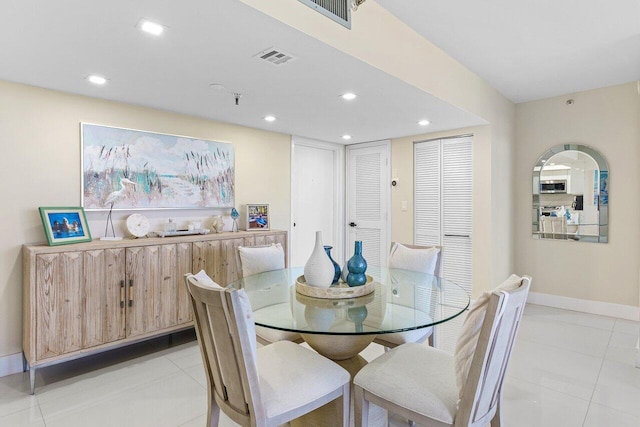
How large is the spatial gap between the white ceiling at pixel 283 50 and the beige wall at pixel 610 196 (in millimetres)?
331

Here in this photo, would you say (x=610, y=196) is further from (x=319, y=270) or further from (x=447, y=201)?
(x=319, y=270)

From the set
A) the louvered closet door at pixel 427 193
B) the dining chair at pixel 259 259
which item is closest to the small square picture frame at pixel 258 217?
the dining chair at pixel 259 259

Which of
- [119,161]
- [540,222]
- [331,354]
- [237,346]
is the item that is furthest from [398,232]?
[237,346]

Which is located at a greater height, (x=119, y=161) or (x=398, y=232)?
(x=119, y=161)

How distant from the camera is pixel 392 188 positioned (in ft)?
16.8

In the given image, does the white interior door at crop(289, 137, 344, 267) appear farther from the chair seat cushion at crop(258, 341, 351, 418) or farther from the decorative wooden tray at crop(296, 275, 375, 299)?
the chair seat cushion at crop(258, 341, 351, 418)

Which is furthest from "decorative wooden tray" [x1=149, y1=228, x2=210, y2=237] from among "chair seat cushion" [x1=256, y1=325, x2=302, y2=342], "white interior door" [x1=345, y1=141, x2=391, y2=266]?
"white interior door" [x1=345, y1=141, x2=391, y2=266]

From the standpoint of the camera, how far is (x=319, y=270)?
2.12m

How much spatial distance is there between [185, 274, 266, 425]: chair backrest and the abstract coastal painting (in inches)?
81.6

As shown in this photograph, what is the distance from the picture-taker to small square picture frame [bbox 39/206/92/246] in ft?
8.69

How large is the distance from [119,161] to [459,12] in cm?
303

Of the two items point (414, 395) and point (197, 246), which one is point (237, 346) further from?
point (197, 246)

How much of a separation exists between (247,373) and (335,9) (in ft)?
6.48

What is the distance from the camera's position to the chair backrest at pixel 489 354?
1294mm
